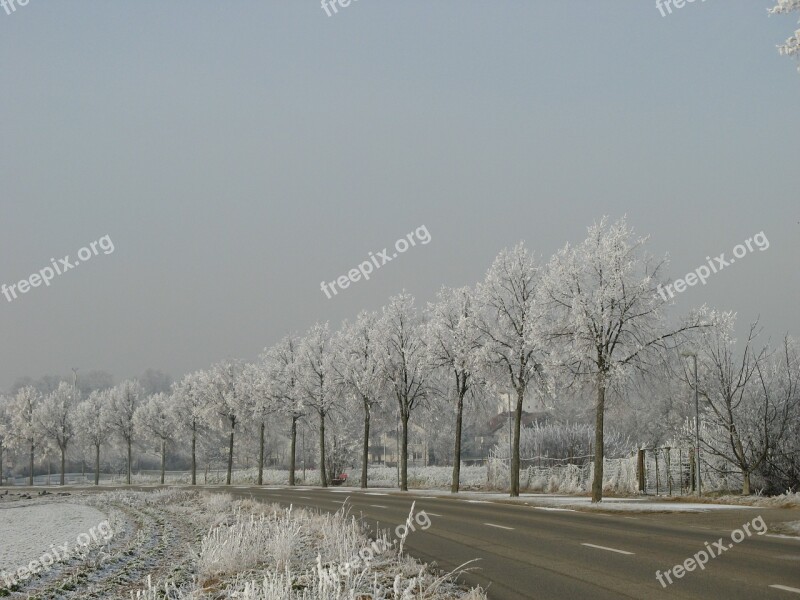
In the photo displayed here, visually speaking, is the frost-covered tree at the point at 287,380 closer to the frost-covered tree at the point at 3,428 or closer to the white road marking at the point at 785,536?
the frost-covered tree at the point at 3,428

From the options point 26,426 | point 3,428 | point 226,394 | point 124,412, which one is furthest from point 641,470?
point 3,428

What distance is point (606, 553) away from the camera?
43.7 feet

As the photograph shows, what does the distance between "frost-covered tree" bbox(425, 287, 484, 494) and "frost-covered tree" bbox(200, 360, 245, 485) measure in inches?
1210

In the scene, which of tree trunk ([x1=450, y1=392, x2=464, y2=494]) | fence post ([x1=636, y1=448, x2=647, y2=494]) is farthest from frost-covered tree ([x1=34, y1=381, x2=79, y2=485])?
A: fence post ([x1=636, y1=448, x2=647, y2=494])

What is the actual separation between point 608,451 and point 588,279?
85.0ft

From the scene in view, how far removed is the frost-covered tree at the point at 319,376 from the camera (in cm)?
5962

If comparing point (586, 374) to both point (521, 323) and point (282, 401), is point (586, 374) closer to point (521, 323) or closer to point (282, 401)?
point (521, 323)

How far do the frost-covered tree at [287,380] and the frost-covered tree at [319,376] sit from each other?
80cm

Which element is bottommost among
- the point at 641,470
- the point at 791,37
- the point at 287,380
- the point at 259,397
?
the point at 641,470

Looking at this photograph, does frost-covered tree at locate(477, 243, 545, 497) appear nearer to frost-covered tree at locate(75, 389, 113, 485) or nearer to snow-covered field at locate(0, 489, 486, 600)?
snow-covered field at locate(0, 489, 486, 600)

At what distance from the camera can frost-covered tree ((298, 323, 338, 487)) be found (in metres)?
59.6

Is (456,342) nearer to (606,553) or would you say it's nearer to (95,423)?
(606,553)

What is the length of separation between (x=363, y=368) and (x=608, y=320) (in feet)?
92.0

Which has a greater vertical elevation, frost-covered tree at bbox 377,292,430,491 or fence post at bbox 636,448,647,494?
frost-covered tree at bbox 377,292,430,491
